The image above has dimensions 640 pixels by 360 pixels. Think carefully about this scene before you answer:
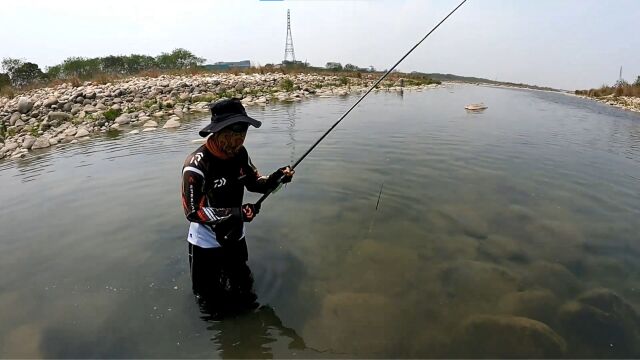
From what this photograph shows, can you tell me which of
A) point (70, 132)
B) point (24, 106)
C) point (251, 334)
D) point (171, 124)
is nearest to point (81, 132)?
point (70, 132)

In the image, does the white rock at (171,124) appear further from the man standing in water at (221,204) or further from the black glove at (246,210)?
the black glove at (246,210)

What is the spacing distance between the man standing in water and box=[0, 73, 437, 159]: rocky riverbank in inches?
495

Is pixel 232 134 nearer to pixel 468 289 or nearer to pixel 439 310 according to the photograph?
pixel 439 310

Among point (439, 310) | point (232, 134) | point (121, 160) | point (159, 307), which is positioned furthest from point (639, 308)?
point (121, 160)

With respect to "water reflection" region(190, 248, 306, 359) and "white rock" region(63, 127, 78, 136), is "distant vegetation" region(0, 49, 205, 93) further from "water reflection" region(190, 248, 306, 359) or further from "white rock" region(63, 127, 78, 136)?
"water reflection" region(190, 248, 306, 359)

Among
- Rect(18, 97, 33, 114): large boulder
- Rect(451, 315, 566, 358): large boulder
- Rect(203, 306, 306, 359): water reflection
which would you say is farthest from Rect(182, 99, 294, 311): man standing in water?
Rect(18, 97, 33, 114): large boulder

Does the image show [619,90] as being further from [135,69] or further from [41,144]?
[135,69]

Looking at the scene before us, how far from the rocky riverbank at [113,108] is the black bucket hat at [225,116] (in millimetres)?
12944

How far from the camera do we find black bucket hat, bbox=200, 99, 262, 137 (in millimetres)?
3466

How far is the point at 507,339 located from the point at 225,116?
12.0 feet

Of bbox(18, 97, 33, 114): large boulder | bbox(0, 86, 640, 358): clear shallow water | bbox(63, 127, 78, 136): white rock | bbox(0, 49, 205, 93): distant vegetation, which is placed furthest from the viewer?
bbox(0, 49, 205, 93): distant vegetation

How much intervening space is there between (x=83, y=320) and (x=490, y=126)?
16857mm

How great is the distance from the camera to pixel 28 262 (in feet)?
18.7

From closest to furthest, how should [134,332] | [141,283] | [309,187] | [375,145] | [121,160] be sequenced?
[134,332]
[141,283]
[309,187]
[121,160]
[375,145]
